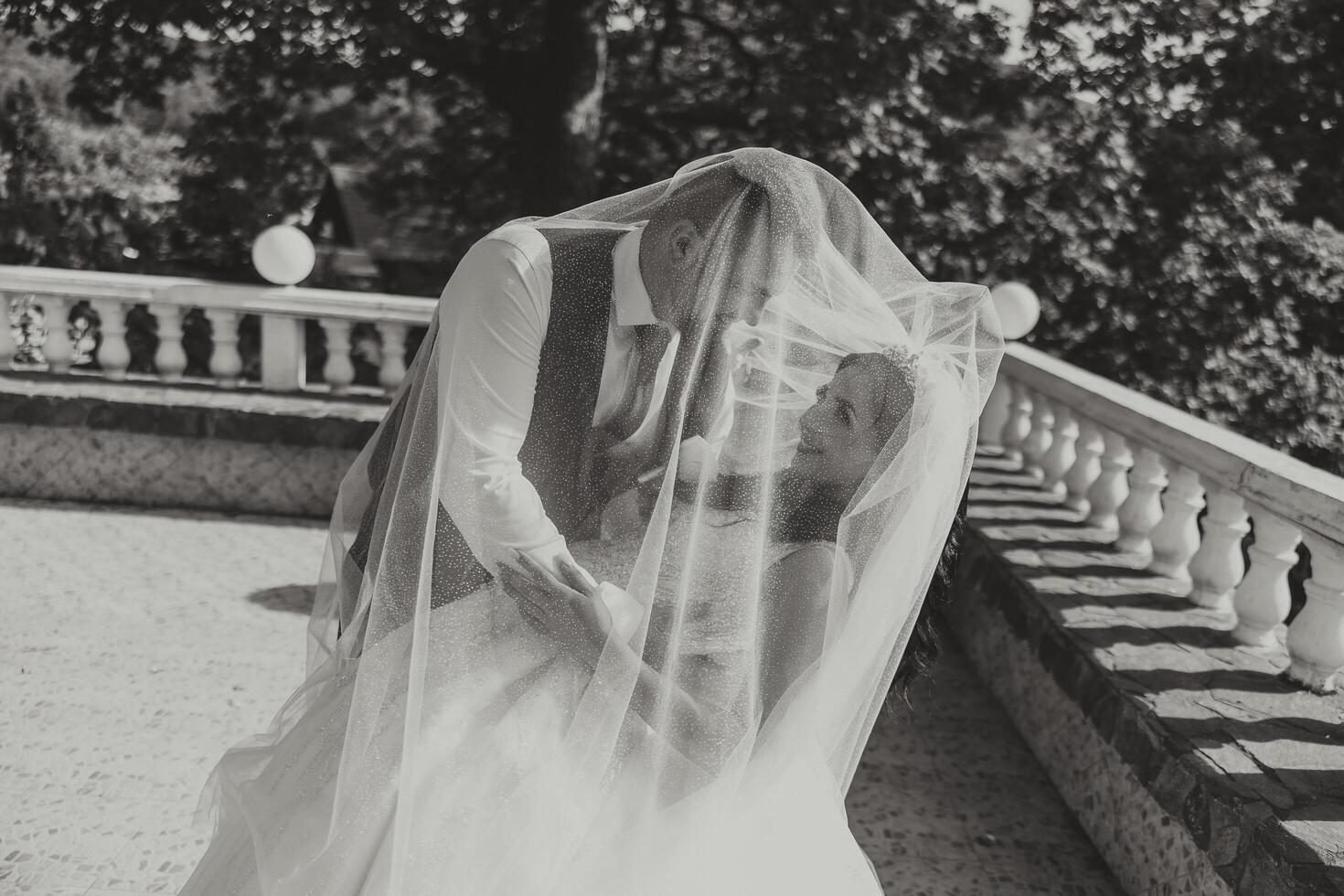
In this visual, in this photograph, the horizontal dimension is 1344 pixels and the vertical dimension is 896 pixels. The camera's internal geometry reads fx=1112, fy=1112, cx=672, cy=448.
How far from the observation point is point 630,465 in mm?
1928

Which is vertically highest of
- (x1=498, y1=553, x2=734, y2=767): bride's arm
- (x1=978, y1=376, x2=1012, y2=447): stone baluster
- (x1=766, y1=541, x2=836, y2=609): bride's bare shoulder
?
(x1=766, y1=541, x2=836, y2=609): bride's bare shoulder

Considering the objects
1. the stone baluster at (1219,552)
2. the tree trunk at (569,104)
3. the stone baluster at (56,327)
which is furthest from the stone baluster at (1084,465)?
the tree trunk at (569,104)

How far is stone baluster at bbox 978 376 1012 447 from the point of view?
5.32m

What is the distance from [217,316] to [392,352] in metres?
0.79

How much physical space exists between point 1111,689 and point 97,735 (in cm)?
263

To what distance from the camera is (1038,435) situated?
490 cm

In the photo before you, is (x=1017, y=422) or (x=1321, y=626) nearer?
(x=1321, y=626)

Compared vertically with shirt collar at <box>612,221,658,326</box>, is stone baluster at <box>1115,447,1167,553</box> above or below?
below

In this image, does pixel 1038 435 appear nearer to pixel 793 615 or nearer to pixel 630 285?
pixel 630 285

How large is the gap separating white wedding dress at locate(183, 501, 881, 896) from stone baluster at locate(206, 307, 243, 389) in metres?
3.52

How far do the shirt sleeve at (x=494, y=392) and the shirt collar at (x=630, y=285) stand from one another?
128mm

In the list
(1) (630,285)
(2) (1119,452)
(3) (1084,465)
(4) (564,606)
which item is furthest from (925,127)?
(4) (564,606)

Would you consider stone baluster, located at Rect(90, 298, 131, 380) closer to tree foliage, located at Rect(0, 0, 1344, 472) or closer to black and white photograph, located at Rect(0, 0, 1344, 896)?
black and white photograph, located at Rect(0, 0, 1344, 896)

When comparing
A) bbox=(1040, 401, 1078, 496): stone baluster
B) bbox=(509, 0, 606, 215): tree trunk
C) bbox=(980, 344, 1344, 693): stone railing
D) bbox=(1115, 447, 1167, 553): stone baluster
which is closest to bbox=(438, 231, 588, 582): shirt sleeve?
bbox=(980, 344, 1344, 693): stone railing
